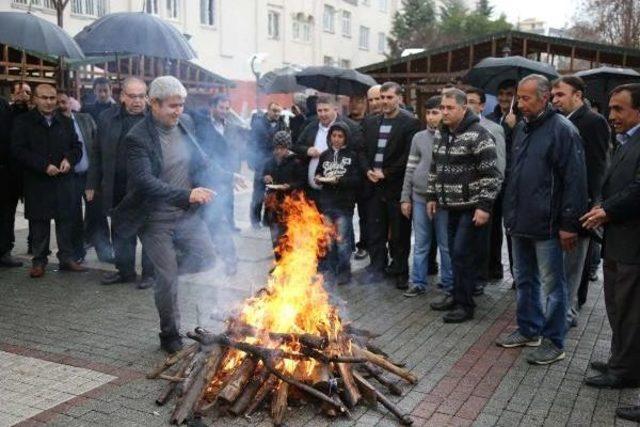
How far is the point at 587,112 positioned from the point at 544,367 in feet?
8.30

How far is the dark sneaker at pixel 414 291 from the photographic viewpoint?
24.5 feet

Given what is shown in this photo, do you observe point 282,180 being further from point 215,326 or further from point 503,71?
point 503,71

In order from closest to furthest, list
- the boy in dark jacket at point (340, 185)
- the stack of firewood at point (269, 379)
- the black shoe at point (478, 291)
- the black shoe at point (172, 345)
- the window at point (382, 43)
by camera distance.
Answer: the stack of firewood at point (269, 379), the black shoe at point (172, 345), the black shoe at point (478, 291), the boy in dark jacket at point (340, 185), the window at point (382, 43)

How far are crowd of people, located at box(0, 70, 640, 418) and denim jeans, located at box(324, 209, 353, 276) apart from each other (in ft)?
0.07

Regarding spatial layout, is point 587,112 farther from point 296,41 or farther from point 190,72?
point 296,41

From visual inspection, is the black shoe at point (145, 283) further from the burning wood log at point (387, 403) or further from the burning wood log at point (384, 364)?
the burning wood log at point (387, 403)

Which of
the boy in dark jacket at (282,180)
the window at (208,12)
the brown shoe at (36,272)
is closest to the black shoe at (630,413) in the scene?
the boy in dark jacket at (282,180)

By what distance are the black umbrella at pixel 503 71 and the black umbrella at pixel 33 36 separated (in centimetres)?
568

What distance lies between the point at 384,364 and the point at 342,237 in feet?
10.6

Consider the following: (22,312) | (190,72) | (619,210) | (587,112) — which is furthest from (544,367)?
(190,72)

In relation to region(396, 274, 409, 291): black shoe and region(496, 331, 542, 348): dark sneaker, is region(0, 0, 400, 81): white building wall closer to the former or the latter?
region(396, 274, 409, 291): black shoe

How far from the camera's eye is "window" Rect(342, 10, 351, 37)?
141 feet

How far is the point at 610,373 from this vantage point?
16.2ft

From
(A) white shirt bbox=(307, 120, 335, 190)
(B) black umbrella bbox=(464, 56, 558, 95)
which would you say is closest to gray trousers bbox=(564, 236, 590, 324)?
(A) white shirt bbox=(307, 120, 335, 190)
